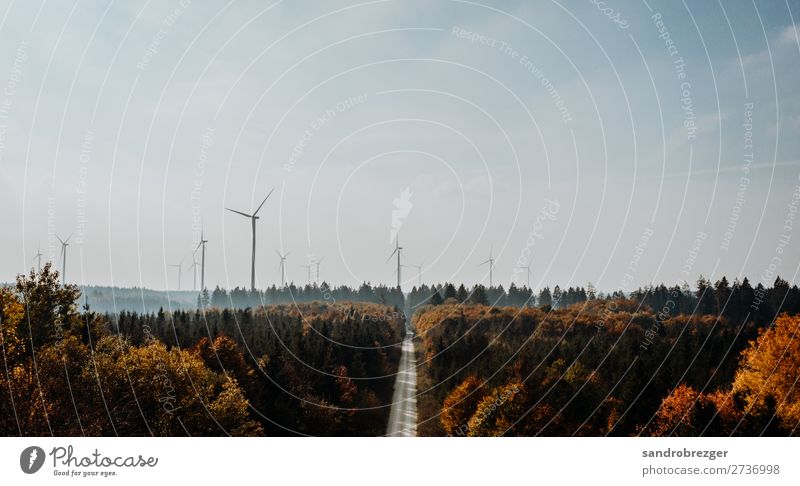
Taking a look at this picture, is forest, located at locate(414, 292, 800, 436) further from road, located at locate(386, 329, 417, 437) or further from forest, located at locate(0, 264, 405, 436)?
forest, located at locate(0, 264, 405, 436)

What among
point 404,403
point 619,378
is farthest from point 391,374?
point 619,378

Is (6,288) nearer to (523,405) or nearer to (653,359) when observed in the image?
(523,405)

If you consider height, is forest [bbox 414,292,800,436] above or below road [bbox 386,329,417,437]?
above

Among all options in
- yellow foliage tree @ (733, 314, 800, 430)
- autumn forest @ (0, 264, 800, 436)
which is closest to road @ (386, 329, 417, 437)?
autumn forest @ (0, 264, 800, 436)

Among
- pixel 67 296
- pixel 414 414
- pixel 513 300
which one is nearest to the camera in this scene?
pixel 67 296

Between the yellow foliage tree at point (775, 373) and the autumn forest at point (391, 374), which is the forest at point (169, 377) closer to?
the autumn forest at point (391, 374)
